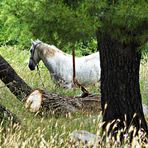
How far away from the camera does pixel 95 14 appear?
16.7 feet

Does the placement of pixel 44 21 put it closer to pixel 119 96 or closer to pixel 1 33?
pixel 119 96

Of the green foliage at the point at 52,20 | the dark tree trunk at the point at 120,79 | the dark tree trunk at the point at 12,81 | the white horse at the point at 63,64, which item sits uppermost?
the green foliage at the point at 52,20

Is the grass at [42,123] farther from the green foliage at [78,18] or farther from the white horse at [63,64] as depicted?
the green foliage at [78,18]

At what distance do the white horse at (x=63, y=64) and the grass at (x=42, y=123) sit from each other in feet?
0.92

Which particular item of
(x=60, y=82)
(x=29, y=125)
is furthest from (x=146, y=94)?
(x=29, y=125)

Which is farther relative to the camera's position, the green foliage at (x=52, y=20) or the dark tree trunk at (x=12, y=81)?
the dark tree trunk at (x=12, y=81)

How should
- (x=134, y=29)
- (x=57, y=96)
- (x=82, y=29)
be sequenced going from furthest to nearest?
(x=57, y=96)
(x=134, y=29)
(x=82, y=29)

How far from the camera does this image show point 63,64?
12164 mm

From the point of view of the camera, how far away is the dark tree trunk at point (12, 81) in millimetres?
8805

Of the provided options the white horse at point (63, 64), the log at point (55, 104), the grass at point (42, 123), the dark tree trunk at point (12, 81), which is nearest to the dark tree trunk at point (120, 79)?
the grass at point (42, 123)

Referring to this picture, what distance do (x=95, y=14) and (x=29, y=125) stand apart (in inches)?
89.4

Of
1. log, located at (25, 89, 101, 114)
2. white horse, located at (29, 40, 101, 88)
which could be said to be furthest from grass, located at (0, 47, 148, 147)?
white horse, located at (29, 40, 101, 88)

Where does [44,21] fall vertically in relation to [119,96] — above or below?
above

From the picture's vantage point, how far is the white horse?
39.2ft
